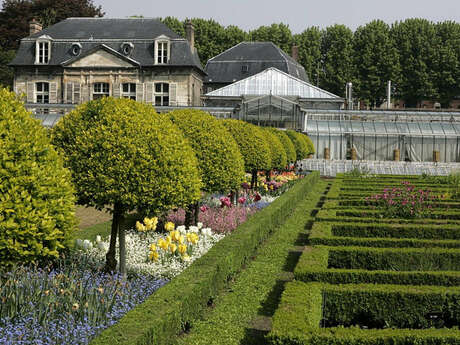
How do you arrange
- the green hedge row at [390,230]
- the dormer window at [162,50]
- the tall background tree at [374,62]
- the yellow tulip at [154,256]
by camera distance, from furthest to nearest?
the tall background tree at [374,62]
the dormer window at [162,50]
the green hedge row at [390,230]
the yellow tulip at [154,256]

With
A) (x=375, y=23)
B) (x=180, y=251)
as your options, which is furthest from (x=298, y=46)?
(x=180, y=251)

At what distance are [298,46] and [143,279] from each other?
186ft

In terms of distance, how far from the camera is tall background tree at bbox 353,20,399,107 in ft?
184

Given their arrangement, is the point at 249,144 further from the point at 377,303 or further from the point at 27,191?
the point at 27,191

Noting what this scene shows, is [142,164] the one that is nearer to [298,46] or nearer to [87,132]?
[87,132]

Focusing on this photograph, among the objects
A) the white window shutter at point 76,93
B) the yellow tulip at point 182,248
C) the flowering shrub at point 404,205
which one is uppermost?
the white window shutter at point 76,93

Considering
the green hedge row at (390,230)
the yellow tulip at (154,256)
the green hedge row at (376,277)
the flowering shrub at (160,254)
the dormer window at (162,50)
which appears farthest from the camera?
the dormer window at (162,50)

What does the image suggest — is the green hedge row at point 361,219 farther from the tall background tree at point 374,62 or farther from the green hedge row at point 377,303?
the tall background tree at point 374,62

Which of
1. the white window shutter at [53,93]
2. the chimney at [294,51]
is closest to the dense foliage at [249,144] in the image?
the white window shutter at [53,93]

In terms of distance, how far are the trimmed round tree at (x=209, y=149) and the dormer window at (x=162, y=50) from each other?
29731mm

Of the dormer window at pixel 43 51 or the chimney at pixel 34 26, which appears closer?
the dormer window at pixel 43 51

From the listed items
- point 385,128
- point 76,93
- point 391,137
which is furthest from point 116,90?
point 391,137

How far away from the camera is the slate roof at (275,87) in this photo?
147 ft

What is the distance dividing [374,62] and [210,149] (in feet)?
163
